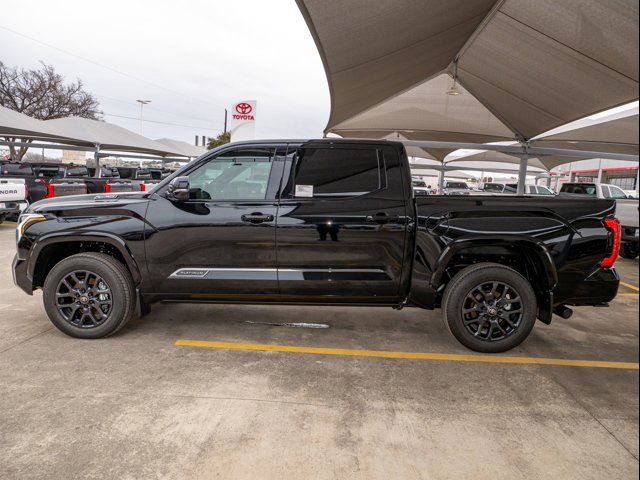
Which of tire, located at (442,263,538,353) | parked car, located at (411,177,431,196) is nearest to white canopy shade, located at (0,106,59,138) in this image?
parked car, located at (411,177,431,196)

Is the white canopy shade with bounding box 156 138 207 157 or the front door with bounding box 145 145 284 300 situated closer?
the front door with bounding box 145 145 284 300

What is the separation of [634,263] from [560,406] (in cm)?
888

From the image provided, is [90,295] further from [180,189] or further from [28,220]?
[180,189]

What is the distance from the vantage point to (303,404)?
10.8ft

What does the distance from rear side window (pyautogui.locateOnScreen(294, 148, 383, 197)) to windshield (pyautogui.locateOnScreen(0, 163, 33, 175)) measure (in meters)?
13.1

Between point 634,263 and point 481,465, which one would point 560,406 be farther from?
point 634,263

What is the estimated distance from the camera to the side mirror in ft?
13.7

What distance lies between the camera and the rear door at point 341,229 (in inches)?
165

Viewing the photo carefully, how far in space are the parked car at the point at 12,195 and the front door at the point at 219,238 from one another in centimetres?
855

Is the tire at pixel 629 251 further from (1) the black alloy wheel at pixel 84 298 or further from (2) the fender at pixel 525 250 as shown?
(1) the black alloy wheel at pixel 84 298

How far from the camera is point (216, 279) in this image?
4285 mm

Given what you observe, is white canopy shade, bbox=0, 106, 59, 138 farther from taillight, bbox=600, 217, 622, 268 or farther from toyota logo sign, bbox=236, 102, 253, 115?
taillight, bbox=600, 217, 622, 268

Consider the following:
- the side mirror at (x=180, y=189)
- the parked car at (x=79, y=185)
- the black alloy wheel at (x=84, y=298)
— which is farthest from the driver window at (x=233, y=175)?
the parked car at (x=79, y=185)

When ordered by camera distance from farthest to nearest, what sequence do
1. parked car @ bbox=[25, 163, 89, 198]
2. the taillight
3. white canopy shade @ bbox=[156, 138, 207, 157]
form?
1. white canopy shade @ bbox=[156, 138, 207, 157]
2. parked car @ bbox=[25, 163, 89, 198]
3. the taillight
